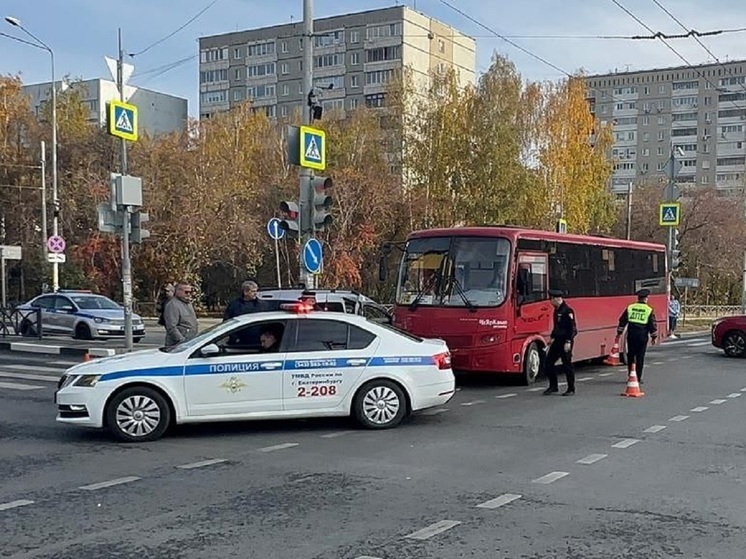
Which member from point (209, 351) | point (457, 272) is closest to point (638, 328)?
point (457, 272)

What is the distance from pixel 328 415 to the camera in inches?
429

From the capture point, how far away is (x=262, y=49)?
91688 mm

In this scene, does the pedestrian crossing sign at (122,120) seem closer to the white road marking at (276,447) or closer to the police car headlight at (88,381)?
the police car headlight at (88,381)

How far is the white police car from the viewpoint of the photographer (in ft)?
33.4

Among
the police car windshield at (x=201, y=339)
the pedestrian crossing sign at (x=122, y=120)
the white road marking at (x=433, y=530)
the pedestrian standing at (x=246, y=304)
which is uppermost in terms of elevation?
the pedestrian crossing sign at (x=122, y=120)

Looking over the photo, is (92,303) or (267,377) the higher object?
(92,303)

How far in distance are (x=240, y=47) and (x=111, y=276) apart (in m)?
55.8

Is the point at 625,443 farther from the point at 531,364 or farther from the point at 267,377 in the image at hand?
the point at 531,364

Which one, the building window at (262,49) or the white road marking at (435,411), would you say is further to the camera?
the building window at (262,49)

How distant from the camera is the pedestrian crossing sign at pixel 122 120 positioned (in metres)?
18.8

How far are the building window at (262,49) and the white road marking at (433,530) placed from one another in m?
88.3

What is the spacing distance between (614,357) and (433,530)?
14597 mm

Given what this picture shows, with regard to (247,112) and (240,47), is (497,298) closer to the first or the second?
(247,112)

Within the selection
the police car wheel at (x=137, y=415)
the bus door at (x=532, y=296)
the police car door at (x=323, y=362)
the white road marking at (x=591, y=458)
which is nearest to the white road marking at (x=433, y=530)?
the white road marking at (x=591, y=458)
